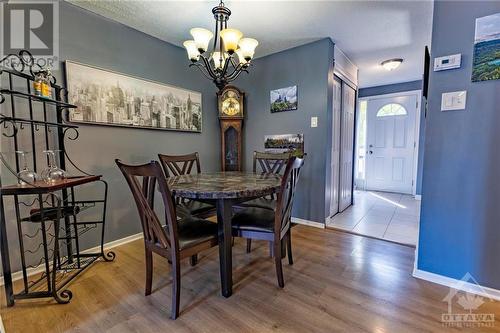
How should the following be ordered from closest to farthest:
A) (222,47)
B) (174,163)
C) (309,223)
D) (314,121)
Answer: (222,47) → (174,163) → (314,121) → (309,223)

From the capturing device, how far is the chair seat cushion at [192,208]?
1.91 metres

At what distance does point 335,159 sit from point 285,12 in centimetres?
188

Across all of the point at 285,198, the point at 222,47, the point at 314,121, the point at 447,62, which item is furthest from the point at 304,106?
the point at 285,198

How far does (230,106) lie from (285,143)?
0.96 m

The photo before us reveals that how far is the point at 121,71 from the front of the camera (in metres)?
2.31

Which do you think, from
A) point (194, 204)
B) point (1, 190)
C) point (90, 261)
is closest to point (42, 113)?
point (1, 190)

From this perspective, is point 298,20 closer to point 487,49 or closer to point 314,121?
point 314,121

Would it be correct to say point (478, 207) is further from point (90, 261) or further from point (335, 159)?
point (90, 261)

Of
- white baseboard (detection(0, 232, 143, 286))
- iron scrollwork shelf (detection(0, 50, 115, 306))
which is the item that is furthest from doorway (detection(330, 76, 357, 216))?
iron scrollwork shelf (detection(0, 50, 115, 306))

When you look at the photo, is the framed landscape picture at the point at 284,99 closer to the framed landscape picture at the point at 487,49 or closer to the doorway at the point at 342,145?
the doorway at the point at 342,145

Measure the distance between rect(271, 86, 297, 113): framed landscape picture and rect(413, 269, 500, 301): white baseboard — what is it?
7.07 feet

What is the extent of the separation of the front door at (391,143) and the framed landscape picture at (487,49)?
3.45 meters

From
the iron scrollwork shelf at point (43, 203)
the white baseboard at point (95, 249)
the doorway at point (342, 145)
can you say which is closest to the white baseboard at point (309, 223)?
the doorway at point (342, 145)

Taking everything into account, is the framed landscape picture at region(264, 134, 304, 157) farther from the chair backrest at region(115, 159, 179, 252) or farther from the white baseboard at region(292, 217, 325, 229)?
the chair backrest at region(115, 159, 179, 252)
